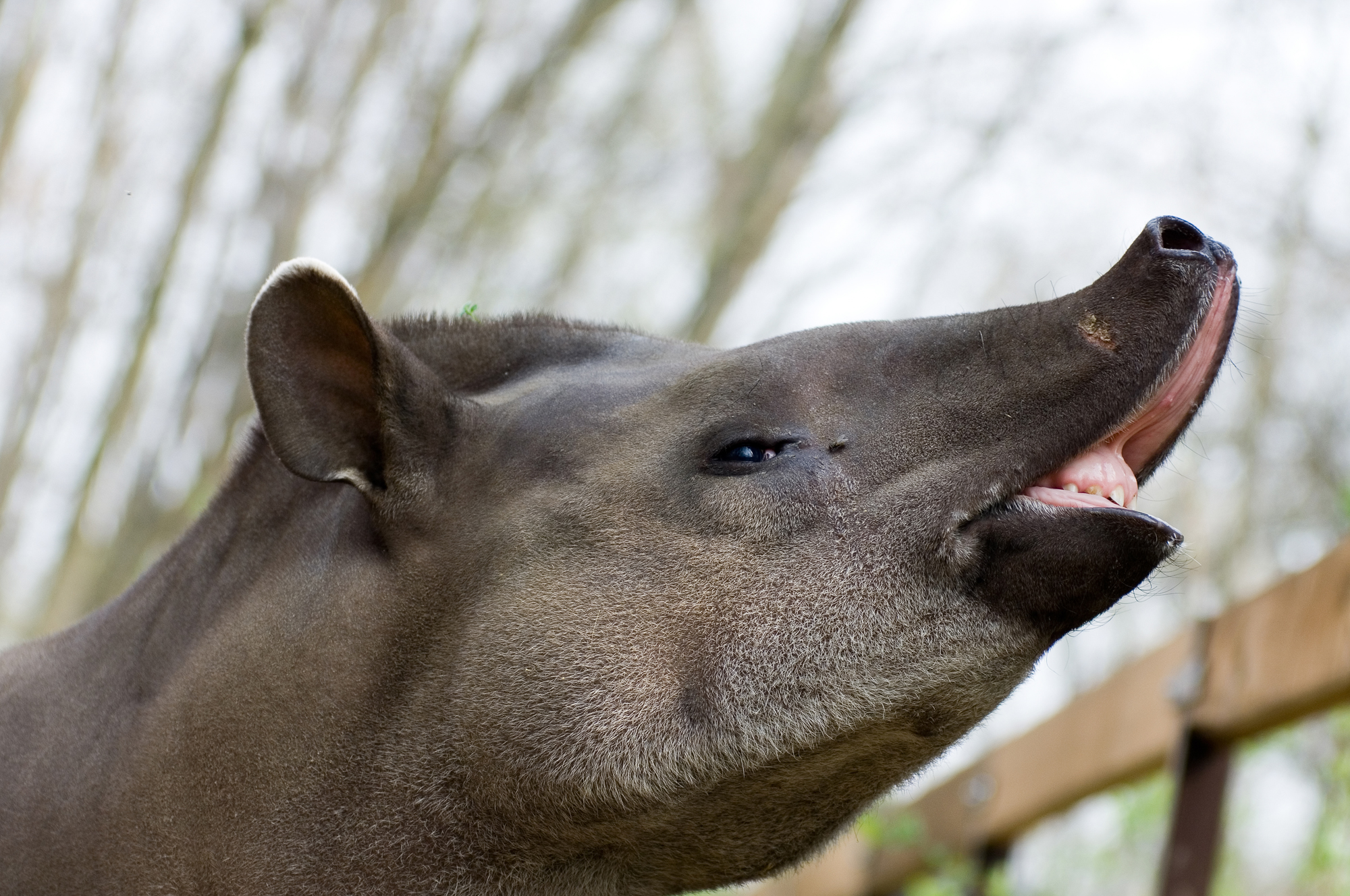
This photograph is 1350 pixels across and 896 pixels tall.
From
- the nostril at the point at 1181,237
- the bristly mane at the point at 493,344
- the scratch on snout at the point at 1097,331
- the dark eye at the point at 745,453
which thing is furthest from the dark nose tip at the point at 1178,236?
the bristly mane at the point at 493,344

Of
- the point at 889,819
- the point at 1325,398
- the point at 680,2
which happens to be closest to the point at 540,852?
the point at 889,819

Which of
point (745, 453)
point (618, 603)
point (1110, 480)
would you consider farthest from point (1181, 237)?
point (618, 603)

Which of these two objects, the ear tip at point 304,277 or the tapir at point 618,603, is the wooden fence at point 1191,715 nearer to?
the tapir at point 618,603

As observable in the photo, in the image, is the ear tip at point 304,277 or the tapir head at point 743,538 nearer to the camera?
the tapir head at point 743,538

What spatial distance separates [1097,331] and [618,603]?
1003 mm

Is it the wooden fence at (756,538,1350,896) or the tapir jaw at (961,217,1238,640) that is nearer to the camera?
the tapir jaw at (961,217,1238,640)

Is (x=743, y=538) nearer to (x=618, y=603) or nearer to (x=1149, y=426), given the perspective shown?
(x=618, y=603)

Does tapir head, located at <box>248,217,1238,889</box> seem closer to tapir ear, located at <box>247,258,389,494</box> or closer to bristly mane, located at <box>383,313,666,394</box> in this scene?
tapir ear, located at <box>247,258,389,494</box>

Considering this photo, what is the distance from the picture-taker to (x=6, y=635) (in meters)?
23.6

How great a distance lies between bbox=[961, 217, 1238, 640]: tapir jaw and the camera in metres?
2.47

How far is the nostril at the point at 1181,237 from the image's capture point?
2648mm

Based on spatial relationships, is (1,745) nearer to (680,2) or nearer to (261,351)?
(261,351)

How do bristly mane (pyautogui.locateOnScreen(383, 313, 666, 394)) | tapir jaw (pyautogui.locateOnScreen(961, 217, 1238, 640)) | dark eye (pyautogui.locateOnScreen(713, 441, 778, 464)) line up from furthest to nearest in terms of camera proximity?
1. bristly mane (pyautogui.locateOnScreen(383, 313, 666, 394))
2. dark eye (pyautogui.locateOnScreen(713, 441, 778, 464))
3. tapir jaw (pyautogui.locateOnScreen(961, 217, 1238, 640))

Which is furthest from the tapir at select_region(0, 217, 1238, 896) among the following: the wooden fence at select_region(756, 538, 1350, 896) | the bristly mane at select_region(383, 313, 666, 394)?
the wooden fence at select_region(756, 538, 1350, 896)
